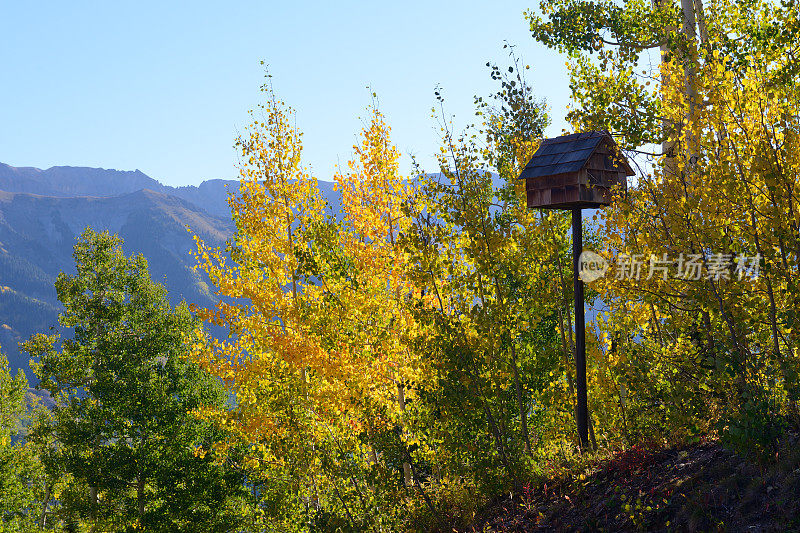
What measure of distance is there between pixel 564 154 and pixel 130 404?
1519 cm

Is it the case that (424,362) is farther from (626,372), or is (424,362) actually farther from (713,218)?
(713,218)

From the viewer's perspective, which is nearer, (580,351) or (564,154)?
(580,351)

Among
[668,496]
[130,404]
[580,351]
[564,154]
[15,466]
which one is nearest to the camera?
[668,496]

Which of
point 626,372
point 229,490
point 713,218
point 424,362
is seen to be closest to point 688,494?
point 626,372

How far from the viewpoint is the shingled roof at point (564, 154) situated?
317 inches

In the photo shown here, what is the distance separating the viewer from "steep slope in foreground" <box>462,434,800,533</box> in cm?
487

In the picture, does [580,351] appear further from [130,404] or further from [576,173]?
[130,404]

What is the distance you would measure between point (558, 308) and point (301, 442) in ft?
17.0

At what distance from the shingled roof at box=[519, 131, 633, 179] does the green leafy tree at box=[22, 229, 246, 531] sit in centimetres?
1346

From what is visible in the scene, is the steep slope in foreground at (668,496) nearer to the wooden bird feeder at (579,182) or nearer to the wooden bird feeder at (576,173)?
the wooden bird feeder at (579,182)

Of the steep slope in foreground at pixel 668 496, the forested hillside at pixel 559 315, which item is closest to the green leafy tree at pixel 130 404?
the forested hillside at pixel 559 315

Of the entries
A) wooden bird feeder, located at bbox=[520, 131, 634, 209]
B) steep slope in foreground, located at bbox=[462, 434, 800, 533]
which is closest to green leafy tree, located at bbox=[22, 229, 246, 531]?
steep slope in foreground, located at bbox=[462, 434, 800, 533]

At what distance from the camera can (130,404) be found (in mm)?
18391

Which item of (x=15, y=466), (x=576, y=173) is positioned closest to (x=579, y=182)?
(x=576, y=173)
